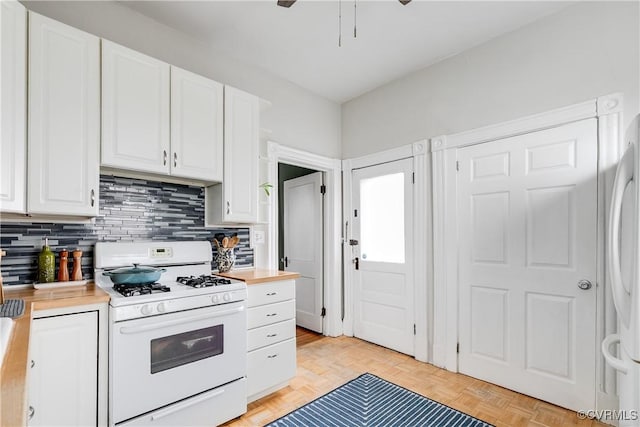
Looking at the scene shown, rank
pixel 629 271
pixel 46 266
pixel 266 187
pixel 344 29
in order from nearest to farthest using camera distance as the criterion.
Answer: pixel 629 271
pixel 46 266
pixel 344 29
pixel 266 187

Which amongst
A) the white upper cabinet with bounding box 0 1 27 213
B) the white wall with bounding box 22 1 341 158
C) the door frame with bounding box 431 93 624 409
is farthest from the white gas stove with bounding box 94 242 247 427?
the door frame with bounding box 431 93 624 409

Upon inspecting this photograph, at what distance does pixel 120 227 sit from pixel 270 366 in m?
1.43

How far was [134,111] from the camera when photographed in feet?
6.61

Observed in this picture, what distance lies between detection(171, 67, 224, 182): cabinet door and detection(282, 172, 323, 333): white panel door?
5.43ft

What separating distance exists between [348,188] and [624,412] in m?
2.73

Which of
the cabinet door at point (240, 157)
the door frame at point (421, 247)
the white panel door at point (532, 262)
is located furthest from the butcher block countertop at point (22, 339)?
the white panel door at point (532, 262)

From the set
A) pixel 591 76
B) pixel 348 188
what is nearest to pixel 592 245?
pixel 591 76

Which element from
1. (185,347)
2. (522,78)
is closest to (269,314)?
(185,347)

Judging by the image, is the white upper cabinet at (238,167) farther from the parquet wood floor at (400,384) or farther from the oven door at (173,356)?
the parquet wood floor at (400,384)

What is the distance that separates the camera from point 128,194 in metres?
2.28

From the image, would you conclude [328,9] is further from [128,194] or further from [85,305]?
[85,305]

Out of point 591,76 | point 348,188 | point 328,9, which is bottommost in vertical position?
point 348,188

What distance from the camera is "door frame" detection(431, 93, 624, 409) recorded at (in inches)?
81.0

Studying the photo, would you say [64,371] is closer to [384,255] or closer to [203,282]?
[203,282]
